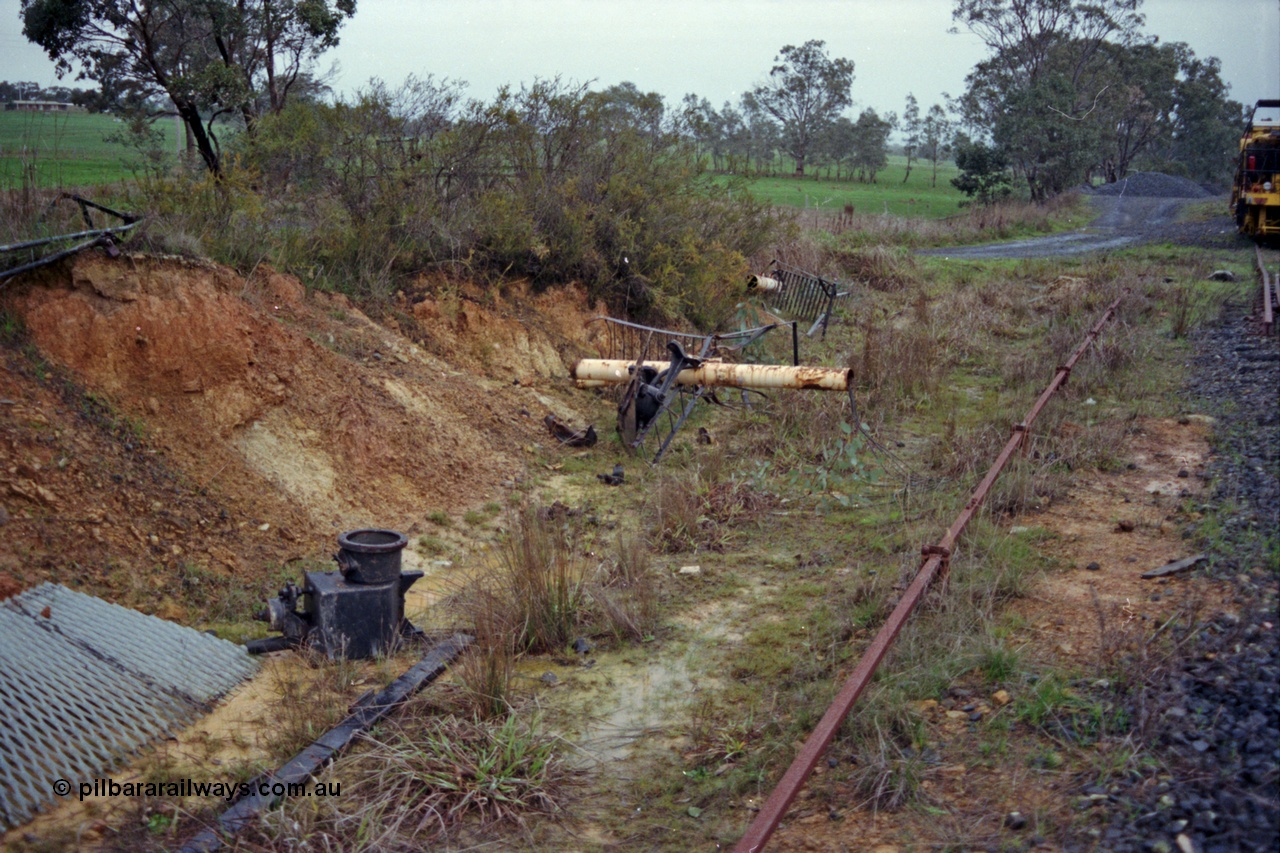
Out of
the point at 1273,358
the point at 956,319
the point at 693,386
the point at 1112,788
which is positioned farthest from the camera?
the point at 956,319

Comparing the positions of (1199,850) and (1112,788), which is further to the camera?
(1112,788)

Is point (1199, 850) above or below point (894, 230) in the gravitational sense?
below

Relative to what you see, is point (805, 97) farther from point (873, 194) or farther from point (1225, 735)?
point (1225, 735)

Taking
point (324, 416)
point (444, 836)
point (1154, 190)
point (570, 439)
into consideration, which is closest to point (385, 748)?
point (444, 836)

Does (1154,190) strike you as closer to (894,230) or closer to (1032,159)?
(1032,159)

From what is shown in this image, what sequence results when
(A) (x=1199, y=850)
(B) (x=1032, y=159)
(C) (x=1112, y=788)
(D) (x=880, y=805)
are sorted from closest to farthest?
(A) (x=1199, y=850) < (C) (x=1112, y=788) < (D) (x=880, y=805) < (B) (x=1032, y=159)

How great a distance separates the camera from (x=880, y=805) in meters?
3.78

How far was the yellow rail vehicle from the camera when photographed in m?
24.1

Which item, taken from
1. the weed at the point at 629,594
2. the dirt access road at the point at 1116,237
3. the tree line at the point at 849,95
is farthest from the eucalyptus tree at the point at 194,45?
the dirt access road at the point at 1116,237

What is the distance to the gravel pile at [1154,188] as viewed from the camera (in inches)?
2030

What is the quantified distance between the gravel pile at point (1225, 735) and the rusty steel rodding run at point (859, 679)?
1007 mm

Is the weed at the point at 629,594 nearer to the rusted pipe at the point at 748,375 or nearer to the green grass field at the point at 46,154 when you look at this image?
the rusted pipe at the point at 748,375

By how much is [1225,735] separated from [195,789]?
3955 mm

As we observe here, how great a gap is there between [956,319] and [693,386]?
7631 millimetres
